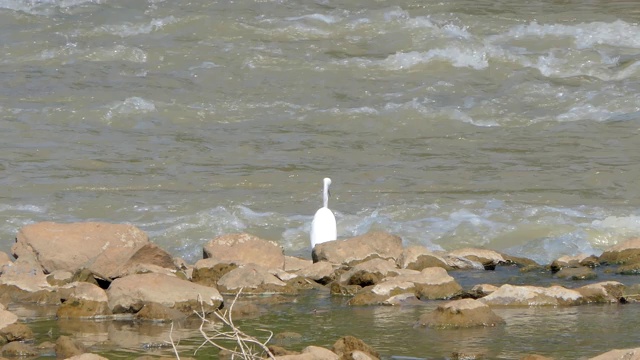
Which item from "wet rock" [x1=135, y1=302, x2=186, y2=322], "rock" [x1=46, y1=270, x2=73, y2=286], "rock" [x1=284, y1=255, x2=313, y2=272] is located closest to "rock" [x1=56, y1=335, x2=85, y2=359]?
"wet rock" [x1=135, y1=302, x2=186, y2=322]

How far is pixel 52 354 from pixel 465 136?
8.43 meters

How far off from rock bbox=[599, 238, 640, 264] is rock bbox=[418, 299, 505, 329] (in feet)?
8.44

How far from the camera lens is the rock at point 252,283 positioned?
739cm

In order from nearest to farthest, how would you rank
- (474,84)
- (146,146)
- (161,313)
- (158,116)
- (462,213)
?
1. (161,313)
2. (462,213)
3. (146,146)
4. (158,116)
5. (474,84)

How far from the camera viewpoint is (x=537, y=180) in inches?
444

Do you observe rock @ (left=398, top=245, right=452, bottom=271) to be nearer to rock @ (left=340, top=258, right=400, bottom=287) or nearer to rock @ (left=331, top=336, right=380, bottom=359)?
rock @ (left=340, top=258, right=400, bottom=287)

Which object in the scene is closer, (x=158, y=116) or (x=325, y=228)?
(x=325, y=228)

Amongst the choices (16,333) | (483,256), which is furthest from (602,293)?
(16,333)

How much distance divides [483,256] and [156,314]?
291 cm

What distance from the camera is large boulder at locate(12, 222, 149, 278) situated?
7.66 meters

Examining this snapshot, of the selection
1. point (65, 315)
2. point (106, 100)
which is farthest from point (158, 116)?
A: point (65, 315)

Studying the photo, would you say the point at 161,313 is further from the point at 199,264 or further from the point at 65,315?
the point at 199,264

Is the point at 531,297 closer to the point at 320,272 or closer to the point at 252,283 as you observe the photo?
the point at 320,272

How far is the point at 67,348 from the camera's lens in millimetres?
5469
